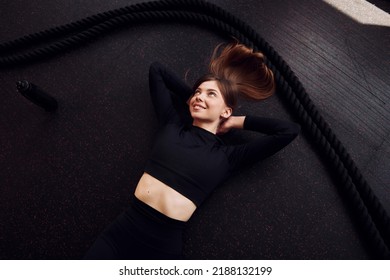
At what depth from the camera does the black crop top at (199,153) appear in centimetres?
80

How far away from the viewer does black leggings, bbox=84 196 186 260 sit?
2.63 feet

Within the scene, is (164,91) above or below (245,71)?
below

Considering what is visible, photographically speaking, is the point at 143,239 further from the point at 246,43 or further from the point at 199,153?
the point at 246,43

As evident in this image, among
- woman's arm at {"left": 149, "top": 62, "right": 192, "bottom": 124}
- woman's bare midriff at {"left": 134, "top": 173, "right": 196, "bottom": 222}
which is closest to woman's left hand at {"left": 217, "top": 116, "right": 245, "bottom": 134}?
woman's arm at {"left": 149, "top": 62, "right": 192, "bottom": 124}

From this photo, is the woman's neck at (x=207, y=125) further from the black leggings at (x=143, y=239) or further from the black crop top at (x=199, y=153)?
the black leggings at (x=143, y=239)

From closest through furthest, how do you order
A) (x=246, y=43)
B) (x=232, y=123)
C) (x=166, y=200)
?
(x=166, y=200)
(x=232, y=123)
(x=246, y=43)

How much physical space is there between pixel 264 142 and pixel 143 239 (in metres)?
0.44

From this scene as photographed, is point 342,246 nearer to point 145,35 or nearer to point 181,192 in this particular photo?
point 181,192

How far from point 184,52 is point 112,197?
1.97 ft

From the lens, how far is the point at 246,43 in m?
1.06

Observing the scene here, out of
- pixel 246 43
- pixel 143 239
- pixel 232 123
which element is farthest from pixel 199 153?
pixel 246 43

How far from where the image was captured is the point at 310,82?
1072 mm

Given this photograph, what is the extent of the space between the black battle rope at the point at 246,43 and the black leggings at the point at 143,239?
1.79 ft

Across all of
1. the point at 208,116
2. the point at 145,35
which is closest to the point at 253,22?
the point at 145,35
